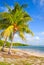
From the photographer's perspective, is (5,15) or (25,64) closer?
(25,64)

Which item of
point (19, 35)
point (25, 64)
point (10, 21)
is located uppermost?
point (10, 21)

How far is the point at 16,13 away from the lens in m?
28.6

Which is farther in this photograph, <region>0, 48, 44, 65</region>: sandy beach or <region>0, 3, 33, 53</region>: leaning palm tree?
<region>0, 3, 33, 53</region>: leaning palm tree

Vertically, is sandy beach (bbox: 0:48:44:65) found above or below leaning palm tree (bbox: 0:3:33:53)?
below

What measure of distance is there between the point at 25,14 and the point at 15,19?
4230mm

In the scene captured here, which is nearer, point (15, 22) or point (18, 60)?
point (18, 60)

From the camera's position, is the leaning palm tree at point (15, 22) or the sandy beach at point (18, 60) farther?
the leaning palm tree at point (15, 22)

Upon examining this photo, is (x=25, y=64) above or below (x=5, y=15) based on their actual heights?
below

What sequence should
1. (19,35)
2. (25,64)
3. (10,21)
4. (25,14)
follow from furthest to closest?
(25,14) < (19,35) < (10,21) < (25,64)

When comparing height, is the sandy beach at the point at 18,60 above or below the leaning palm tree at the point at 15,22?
below

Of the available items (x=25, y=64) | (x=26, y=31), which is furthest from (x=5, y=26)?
(x=25, y=64)

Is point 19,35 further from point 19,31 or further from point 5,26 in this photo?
point 5,26

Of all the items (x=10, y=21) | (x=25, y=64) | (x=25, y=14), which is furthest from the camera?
(x=25, y=14)

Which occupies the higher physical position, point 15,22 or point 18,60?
point 15,22
